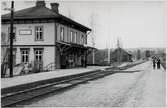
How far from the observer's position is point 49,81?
18188 millimetres

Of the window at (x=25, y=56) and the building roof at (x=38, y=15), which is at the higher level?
the building roof at (x=38, y=15)

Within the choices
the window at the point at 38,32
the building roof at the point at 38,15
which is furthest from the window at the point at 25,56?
the building roof at the point at 38,15

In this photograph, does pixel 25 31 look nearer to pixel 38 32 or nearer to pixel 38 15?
pixel 38 32

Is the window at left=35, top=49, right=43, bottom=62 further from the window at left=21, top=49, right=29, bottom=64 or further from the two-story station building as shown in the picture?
the window at left=21, top=49, right=29, bottom=64

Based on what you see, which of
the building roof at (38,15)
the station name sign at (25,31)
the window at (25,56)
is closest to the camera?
the building roof at (38,15)

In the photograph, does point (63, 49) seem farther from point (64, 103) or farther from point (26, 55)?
point (64, 103)

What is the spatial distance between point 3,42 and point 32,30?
346 cm

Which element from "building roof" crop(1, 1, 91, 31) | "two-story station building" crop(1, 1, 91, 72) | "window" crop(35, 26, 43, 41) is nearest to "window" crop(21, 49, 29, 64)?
"two-story station building" crop(1, 1, 91, 72)

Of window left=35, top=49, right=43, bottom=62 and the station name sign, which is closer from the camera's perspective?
window left=35, top=49, right=43, bottom=62

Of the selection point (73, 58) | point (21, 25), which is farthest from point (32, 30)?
point (73, 58)

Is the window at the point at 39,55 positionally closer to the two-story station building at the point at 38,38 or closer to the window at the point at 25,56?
the two-story station building at the point at 38,38

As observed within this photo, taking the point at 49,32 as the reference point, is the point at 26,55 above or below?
below

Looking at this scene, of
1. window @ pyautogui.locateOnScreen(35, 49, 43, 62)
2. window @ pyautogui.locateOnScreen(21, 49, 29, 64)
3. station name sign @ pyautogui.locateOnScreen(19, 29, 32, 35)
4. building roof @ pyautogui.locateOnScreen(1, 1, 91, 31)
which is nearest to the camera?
building roof @ pyautogui.locateOnScreen(1, 1, 91, 31)

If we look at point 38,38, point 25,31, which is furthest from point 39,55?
point 25,31
